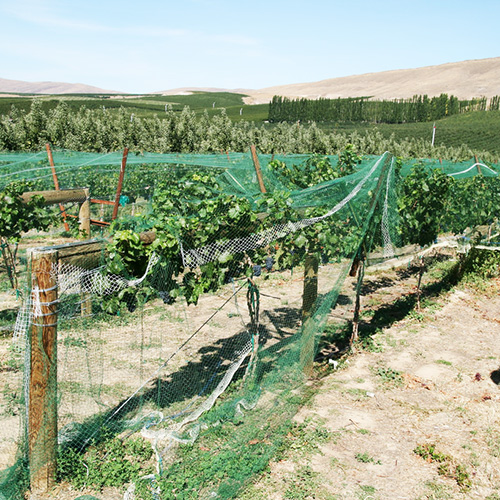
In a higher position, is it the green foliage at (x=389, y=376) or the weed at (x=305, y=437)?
the weed at (x=305, y=437)

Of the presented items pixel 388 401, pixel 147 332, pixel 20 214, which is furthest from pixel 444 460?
pixel 20 214

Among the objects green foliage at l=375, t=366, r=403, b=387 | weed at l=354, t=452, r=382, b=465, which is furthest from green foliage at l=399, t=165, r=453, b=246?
weed at l=354, t=452, r=382, b=465

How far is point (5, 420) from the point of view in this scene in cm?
408

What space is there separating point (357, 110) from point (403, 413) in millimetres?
55995

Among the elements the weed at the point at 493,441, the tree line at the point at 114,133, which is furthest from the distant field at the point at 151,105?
the weed at the point at 493,441

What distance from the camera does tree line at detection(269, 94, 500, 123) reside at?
55844 millimetres

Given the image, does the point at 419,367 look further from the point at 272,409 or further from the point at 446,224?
the point at 446,224

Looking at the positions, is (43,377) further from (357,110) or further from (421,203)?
(357,110)

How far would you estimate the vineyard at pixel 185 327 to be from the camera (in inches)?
128

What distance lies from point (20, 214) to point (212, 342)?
120 inches

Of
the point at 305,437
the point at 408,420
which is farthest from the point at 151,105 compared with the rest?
the point at 305,437

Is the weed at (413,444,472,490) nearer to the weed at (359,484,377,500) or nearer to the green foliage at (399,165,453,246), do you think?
the weed at (359,484,377,500)

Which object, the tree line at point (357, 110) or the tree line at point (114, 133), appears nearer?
the tree line at point (114, 133)

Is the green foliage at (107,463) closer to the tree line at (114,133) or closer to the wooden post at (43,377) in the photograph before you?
the wooden post at (43,377)
